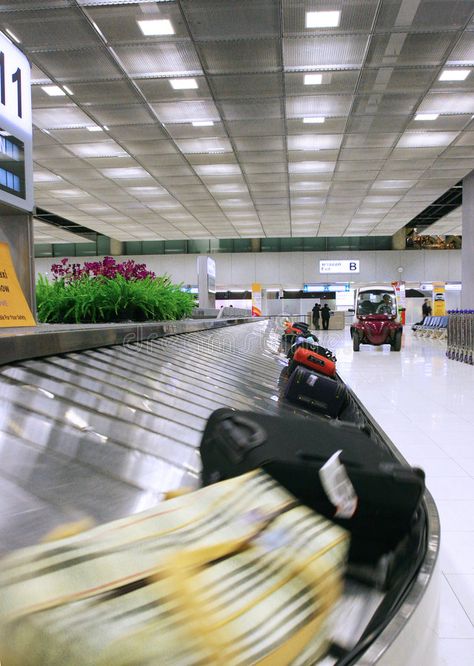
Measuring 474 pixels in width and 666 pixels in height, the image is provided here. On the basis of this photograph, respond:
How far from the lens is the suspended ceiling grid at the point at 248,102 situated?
6.05 metres

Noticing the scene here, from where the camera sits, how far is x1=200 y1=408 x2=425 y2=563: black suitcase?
1063mm

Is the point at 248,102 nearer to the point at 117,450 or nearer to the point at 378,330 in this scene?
the point at 117,450

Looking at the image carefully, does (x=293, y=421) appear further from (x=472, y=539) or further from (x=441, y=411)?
(x=441, y=411)

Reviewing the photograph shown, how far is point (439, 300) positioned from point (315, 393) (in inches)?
Answer: 922

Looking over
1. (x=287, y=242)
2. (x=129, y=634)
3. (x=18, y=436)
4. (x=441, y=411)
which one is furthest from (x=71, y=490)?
(x=287, y=242)

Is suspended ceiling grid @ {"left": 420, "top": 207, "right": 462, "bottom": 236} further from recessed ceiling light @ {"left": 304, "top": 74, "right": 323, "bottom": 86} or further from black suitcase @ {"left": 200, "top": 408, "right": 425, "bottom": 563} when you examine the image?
black suitcase @ {"left": 200, "top": 408, "right": 425, "bottom": 563}

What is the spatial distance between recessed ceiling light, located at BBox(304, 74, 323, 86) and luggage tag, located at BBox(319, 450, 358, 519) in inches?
304

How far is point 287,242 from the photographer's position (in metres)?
28.2

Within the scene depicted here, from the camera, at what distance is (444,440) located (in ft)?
15.2

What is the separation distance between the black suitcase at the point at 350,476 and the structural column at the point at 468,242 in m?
13.6

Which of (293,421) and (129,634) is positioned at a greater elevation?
(293,421)

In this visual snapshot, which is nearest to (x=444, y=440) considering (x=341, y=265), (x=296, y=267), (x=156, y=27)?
(x=156, y=27)

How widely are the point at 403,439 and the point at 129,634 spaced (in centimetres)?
437

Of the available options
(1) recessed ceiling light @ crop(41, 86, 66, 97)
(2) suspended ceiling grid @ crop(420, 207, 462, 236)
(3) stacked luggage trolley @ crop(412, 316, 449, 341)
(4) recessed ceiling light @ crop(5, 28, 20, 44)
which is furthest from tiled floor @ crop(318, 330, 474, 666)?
(2) suspended ceiling grid @ crop(420, 207, 462, 236)
